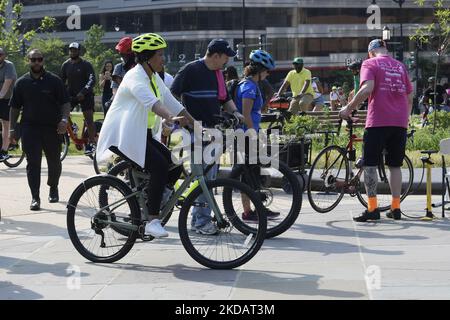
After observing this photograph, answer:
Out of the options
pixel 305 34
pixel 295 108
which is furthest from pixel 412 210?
pixel 305 34

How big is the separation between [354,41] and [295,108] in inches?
2902

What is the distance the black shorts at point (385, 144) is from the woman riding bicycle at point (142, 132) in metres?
2.84

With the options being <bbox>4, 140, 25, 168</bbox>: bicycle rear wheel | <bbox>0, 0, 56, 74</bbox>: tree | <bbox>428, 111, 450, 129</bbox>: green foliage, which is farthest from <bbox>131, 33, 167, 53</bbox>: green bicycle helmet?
<bbox>0, 0, 56, 74</bbox>: tree

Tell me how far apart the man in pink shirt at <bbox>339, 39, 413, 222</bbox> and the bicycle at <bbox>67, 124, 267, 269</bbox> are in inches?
95.4

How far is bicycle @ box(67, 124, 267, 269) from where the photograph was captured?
281 inches

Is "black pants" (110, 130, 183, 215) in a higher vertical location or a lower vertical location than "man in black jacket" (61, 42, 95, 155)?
lower

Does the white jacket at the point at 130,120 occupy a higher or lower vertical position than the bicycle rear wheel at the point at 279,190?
higher

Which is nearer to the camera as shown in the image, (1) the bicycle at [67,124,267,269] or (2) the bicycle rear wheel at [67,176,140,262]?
(1) the bicycle at [67,124,267,269]

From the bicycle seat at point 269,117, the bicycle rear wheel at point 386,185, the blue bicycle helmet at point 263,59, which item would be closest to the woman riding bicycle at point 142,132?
the blue bicycle helmet at point 263,59

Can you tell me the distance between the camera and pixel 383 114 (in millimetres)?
9438

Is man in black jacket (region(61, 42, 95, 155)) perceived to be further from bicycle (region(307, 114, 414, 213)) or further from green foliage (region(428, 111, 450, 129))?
green foliage (region(428, 111, 450, 129))

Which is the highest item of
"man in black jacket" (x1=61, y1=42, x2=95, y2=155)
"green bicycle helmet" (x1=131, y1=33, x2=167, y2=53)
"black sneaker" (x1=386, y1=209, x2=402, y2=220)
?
"green bicycle helmet" (x1=131, y1=33, x2=167, y2=53)

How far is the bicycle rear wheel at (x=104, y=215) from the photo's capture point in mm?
7348
